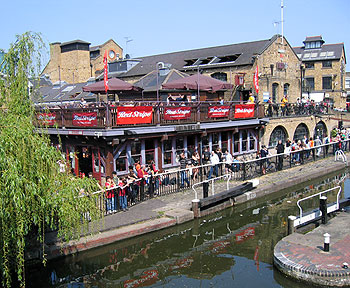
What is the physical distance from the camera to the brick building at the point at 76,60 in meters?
52.6

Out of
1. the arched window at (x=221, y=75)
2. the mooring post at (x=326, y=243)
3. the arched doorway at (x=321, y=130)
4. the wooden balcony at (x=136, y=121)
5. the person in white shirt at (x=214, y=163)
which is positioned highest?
the arched window at (x=221, y=75)

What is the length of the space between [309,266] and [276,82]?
75.4ft

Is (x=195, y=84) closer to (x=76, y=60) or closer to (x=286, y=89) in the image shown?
(x=286, y=89)

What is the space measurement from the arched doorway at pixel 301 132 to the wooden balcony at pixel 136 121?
9.12 metres

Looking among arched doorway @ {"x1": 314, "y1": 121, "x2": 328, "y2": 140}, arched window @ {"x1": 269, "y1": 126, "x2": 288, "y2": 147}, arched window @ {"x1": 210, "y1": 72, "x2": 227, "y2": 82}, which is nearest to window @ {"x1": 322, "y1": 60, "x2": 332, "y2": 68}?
arched doorway @ {"x1": 314, "y1": 121, "x2": 328, "y2": 140}

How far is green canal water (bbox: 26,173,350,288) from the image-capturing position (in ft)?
32.0

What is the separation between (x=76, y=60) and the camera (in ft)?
172

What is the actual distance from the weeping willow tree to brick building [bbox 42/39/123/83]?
146 ft

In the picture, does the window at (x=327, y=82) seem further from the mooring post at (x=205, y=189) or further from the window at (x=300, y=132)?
the mooring post at (x=205, y=189)

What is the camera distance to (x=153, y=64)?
33594mm

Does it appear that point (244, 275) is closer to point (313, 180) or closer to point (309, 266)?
point (309, 266)

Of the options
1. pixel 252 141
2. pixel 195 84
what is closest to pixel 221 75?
pixel 252 141

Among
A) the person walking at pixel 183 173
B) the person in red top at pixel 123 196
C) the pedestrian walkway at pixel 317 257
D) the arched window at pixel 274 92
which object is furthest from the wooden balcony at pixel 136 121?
the arched window at pixel 274 92

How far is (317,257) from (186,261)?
3500 mm
